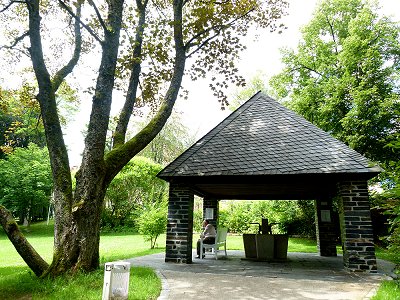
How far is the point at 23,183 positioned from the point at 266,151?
2170 cm

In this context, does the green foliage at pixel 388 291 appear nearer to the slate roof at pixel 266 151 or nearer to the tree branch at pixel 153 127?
the slate roof at pixel 266 151

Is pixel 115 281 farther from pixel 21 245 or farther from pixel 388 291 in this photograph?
pixel 388 291

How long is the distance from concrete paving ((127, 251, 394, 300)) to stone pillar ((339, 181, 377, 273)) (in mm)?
342

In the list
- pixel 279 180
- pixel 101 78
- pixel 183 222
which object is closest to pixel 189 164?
pixel 183 222

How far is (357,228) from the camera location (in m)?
7.65

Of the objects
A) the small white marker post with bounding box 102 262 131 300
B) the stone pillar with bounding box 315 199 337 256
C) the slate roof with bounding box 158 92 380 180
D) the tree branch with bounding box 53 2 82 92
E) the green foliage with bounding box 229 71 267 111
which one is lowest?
the small white marker post with bounding box 102 262 131 300

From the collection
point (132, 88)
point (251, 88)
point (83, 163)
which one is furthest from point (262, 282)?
point (251, 88)

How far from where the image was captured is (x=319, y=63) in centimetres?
1961

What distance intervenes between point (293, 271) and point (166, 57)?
7.05 metres

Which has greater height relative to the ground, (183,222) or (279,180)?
(279,180)

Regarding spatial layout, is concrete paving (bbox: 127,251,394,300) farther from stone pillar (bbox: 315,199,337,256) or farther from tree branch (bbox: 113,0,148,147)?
stone pillar (bbox: 315,199,337,256)

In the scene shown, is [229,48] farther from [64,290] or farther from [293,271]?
[64,290]

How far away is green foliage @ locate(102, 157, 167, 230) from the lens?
72.2 feet

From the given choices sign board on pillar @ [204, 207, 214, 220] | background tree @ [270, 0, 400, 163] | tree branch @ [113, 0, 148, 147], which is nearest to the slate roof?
tree branch @ [113, 0, 148, 147]
